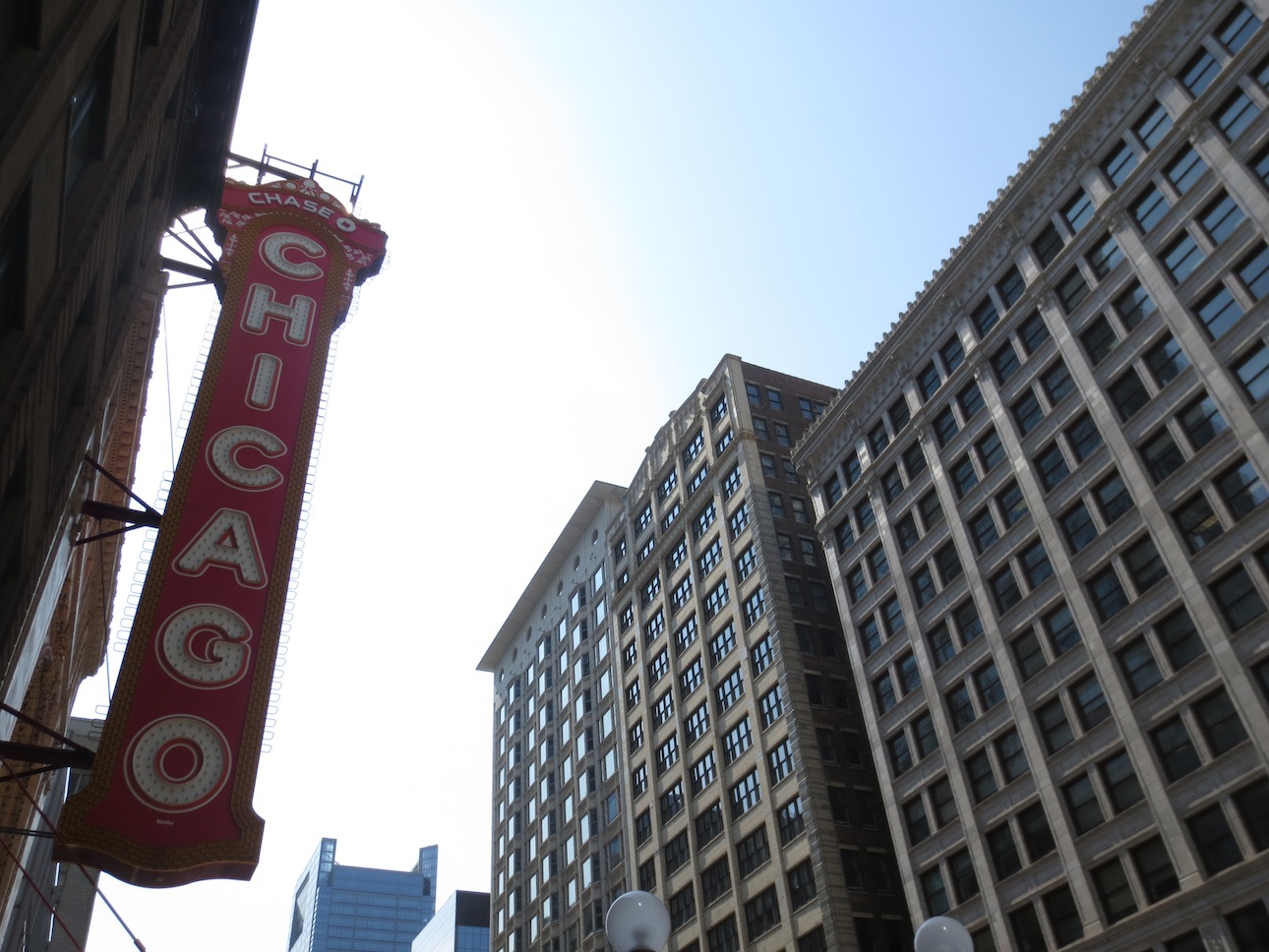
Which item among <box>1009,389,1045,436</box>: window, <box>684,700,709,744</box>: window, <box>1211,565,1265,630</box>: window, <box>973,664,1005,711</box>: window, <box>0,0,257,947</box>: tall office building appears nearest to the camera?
<box>0,0,257,947</box>: tall office building

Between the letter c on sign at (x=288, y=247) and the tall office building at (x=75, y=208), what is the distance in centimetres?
238

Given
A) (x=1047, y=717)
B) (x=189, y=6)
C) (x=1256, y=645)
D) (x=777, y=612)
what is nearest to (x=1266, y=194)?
(x=1256, y=645)

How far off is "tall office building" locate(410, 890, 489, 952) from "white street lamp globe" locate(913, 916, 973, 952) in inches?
5436

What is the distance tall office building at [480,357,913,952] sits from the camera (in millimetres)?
51969

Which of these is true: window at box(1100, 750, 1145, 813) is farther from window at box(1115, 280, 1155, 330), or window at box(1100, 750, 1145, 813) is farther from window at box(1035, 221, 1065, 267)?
window at box(1035, 221, 1065, 267)

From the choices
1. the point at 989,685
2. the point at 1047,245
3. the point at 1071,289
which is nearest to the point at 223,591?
the point at 989,685

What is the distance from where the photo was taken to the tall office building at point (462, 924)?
13812 centimetres

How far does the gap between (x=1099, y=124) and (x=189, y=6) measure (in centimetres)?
3778

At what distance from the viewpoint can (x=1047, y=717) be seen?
135 ft

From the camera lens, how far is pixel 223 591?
2319 centimetres

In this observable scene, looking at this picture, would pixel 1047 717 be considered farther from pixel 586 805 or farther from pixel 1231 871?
pixel 586 805

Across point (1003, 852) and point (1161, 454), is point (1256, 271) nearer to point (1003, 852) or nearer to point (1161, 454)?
point (1161, 454)

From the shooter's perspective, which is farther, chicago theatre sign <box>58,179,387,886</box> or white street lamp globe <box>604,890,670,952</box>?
chicago theatre sign <box>58,179,387,886</box>

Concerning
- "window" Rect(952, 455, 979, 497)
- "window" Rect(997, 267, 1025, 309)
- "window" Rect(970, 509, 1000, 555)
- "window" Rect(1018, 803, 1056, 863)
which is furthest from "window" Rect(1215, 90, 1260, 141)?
"window" Rect(1018, 803, 1056, 863)
